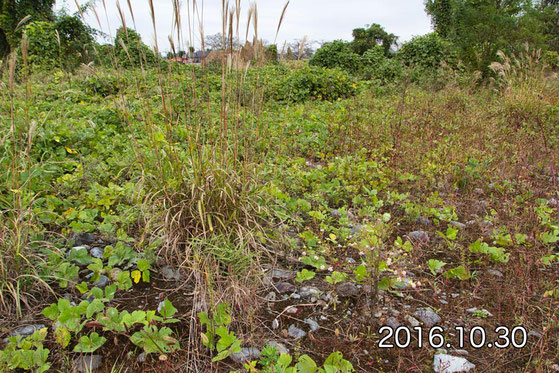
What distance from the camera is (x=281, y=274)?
220 cm

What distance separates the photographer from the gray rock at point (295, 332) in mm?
1748

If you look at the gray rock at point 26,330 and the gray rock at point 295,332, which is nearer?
the gray rock at point 26,330

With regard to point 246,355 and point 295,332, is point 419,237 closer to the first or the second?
point 295,332

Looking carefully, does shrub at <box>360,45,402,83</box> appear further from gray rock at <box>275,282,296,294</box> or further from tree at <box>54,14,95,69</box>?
gray rock at <box>275,282,296,294</box>

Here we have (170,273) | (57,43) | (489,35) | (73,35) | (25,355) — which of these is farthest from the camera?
(73,35)

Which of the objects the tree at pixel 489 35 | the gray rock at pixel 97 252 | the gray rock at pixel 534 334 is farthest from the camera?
the tree at pixel 489 35

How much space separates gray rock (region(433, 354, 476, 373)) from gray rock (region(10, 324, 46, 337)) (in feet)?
5.87

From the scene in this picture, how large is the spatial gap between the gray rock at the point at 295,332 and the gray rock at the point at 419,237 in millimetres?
1218

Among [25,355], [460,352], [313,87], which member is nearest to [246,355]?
[25,355]

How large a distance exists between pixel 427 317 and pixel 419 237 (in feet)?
2.90

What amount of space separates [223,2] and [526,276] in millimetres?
2251

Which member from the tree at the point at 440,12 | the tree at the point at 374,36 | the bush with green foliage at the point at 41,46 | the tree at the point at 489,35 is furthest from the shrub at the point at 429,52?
the bush with green foliage at the point at 41,46

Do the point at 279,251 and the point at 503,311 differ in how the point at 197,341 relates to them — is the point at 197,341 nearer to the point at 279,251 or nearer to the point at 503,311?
the point at 279,251

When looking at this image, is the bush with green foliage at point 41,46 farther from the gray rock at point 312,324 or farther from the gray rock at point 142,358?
the gray rock at point 312,324
